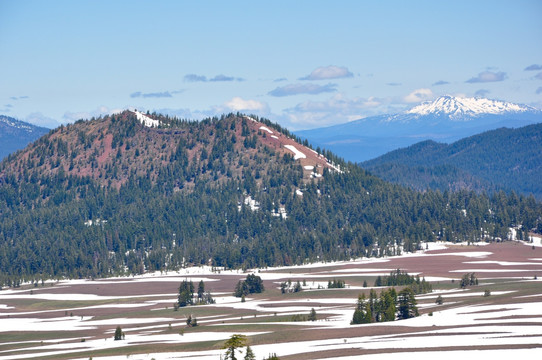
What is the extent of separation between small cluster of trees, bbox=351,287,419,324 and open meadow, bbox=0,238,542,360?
7.03 ft

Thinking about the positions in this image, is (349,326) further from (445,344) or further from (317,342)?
(445,344)

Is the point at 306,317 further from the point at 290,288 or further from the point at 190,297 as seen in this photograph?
the point at 290,288

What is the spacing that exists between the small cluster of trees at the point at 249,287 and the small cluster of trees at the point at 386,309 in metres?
56.9

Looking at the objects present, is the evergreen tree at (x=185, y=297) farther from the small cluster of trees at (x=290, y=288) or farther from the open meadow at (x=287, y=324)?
the small cluster of trees at (x=290, y=288)

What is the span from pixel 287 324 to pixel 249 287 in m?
57.0

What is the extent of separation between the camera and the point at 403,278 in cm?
17250

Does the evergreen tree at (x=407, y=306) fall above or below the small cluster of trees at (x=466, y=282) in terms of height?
below

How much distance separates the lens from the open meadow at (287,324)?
3666 inches

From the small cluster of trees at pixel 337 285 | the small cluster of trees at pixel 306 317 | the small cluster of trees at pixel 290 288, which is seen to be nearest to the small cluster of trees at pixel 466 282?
the small cluster of trees at pixel 337 285

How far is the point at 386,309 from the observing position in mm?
119125

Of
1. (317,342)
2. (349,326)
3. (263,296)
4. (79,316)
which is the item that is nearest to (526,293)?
(349,326)

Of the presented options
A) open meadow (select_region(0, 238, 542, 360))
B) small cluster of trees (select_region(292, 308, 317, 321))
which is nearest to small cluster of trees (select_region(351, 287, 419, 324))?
open meadow (select_region(0, 238, 542, 360))

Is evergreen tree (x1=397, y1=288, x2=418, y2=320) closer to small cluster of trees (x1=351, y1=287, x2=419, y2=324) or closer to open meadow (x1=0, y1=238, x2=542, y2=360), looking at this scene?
small cluster of trees (x1=351, y1=287, x2=419, y2=324)

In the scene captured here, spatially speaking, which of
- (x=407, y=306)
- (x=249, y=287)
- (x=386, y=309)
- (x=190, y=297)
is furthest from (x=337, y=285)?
(x=407, y=306)
